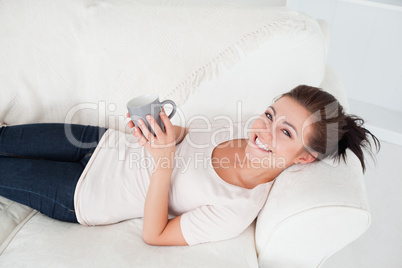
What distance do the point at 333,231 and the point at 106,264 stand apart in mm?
627

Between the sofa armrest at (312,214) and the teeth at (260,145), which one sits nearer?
the sofa armrest at (312,214)

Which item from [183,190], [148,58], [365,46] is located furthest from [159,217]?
[365,46]

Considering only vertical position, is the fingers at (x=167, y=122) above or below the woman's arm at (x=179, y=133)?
above

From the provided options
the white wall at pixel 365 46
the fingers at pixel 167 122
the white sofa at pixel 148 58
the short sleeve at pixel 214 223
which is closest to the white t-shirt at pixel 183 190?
the short sleeve at pixel 214 223

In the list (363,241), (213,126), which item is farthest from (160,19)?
(363,241)

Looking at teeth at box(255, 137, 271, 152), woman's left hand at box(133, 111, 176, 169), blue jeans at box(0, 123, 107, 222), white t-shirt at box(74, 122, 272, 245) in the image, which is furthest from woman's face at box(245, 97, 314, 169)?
blue jeans at box(0, 123, 107, 222)

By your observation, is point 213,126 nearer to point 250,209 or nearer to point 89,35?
point 250,209

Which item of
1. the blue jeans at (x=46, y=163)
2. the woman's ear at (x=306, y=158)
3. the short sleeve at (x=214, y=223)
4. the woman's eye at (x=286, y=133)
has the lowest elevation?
the short sleeve at (x=214, y=223)

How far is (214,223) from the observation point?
3.17 feet

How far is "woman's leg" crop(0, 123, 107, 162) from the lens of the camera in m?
1.17

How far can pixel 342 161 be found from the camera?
99 cm

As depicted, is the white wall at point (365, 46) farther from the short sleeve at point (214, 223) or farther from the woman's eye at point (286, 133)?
the short sleeve at point (214, 223)

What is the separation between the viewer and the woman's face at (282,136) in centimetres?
98

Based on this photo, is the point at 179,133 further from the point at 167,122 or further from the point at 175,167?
the point at 167,122
